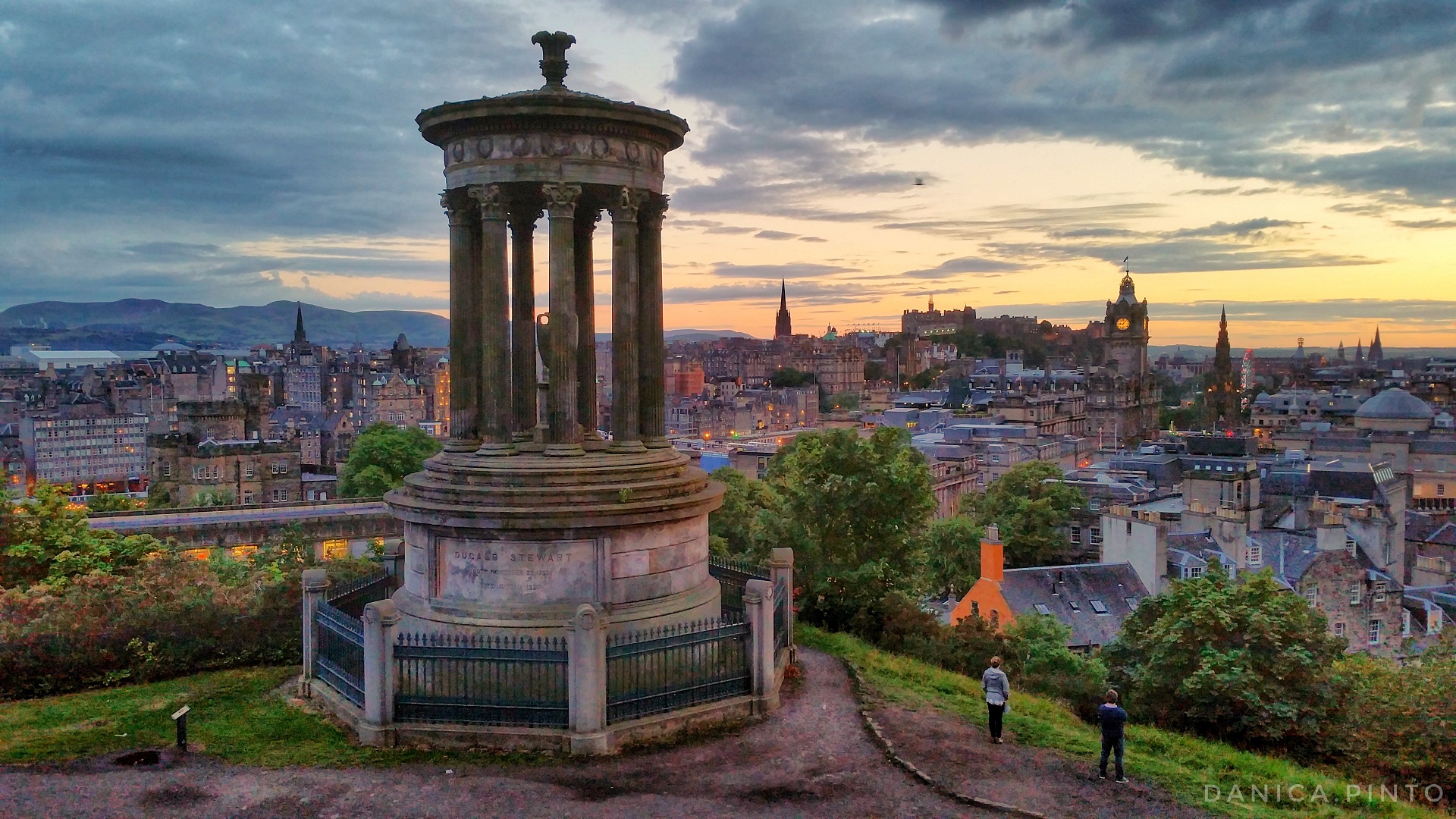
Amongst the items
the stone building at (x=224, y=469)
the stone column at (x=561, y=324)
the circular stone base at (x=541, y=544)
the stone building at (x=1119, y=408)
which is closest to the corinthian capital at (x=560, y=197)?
the stone column at (x=561, y=324)

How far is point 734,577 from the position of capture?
76.9ft

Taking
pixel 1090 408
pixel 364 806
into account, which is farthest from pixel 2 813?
pixel 1090 408

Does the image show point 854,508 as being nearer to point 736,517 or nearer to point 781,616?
point 781,616

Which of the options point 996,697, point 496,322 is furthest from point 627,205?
point 996,697

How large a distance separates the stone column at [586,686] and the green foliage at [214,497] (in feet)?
198

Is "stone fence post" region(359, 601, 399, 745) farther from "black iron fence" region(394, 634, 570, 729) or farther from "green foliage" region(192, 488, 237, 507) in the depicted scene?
"green foliage" region(192, 488, 237, 507)

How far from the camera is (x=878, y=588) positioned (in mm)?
29672

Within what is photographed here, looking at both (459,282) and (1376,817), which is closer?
(1376,817)

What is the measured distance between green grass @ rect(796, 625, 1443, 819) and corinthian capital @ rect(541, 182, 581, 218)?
1123 centimetres

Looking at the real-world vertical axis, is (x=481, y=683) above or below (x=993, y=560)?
above

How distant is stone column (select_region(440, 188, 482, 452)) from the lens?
68.8ft

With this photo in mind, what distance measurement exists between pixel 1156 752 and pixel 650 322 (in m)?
12.8

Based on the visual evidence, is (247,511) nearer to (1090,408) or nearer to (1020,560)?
→ (1020,560)

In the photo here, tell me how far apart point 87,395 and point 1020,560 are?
490ft
